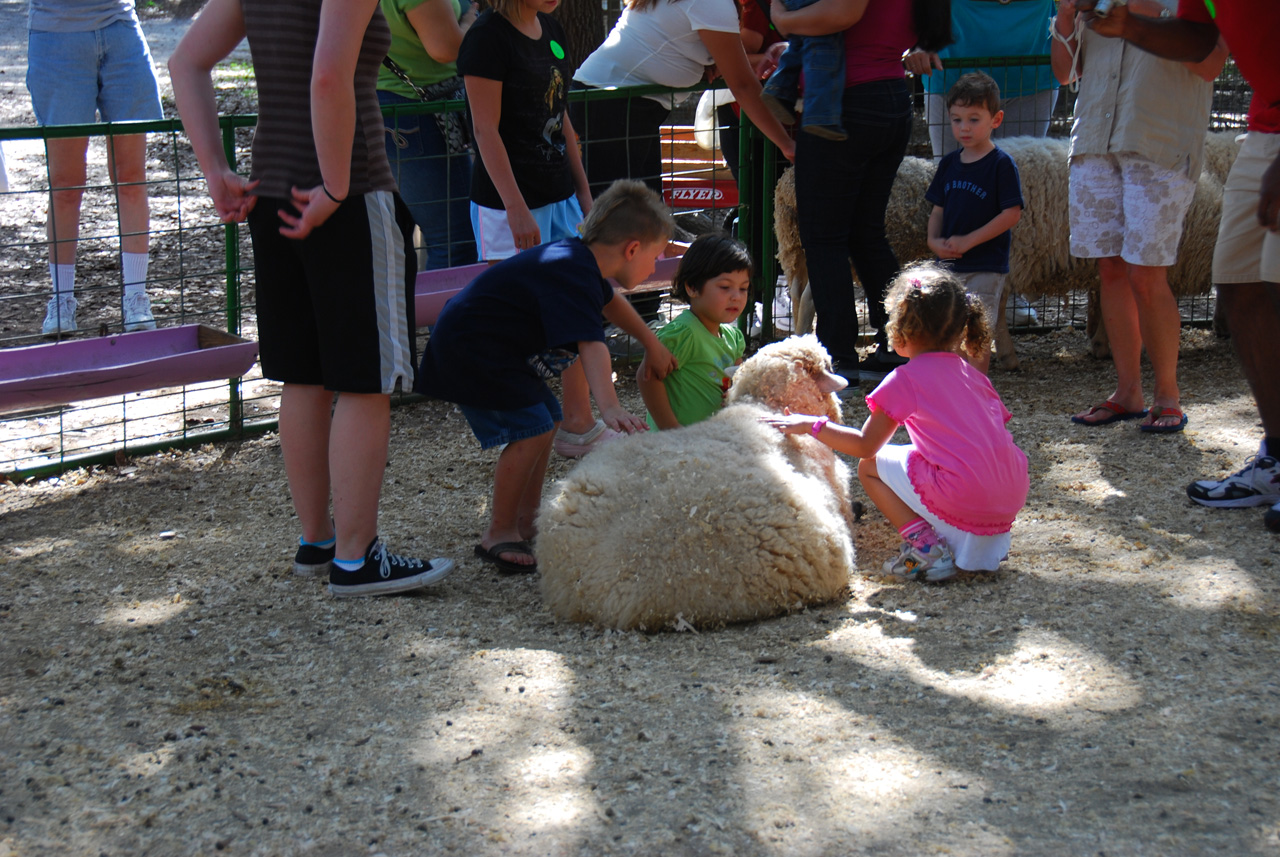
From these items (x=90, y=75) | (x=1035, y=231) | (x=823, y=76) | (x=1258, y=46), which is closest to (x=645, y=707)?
(x=1258, y=46)

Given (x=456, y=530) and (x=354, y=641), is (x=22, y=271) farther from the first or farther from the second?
(x=354, y=641)

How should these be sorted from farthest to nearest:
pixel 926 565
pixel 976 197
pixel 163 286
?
pixel 163 286, pixel 976 197, pixel 926 565

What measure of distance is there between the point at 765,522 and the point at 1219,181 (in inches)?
178

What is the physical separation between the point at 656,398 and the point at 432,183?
2209mm

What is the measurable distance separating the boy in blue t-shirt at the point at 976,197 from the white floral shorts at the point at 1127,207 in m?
0.43

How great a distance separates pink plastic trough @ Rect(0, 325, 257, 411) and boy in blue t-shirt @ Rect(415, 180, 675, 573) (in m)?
1.34

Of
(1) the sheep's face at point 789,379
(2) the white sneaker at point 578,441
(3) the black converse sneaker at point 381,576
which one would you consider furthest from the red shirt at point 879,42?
(3) the black converse sneaker at point 381,576

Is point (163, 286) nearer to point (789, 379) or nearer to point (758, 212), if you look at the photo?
point (758, 212)

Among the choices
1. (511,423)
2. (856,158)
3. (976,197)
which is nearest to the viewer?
(511,423)

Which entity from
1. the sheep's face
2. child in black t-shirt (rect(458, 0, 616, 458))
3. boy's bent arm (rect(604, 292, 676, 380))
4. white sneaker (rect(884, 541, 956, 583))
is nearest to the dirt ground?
white sneaker (rect(884, 541, 956, 583))

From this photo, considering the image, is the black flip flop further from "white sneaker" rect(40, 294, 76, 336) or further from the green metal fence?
"white sneaker" rect(40, 294, 76, 336)

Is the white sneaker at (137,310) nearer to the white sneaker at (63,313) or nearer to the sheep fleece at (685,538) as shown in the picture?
the white sneaker at (63,313)

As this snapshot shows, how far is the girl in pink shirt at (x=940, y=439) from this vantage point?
3.37 m

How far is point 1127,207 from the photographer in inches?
185
